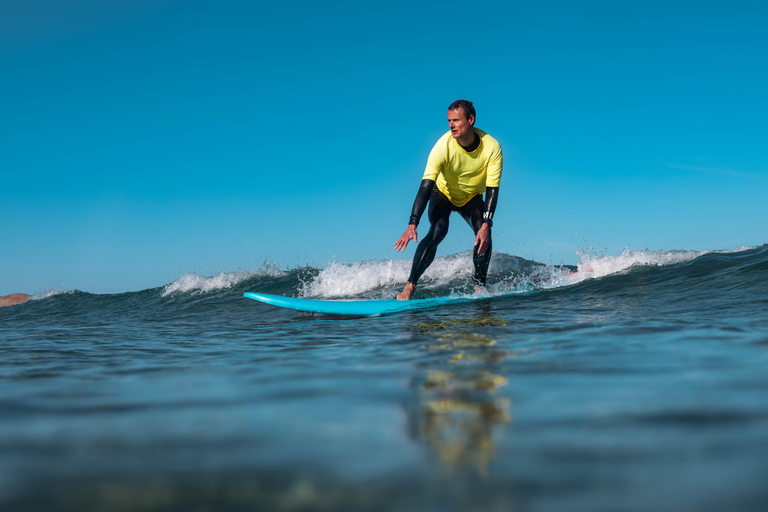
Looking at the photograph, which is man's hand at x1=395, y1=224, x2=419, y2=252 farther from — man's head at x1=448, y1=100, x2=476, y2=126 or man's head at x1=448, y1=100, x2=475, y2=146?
man's head at x1=448, y1=100, x2=476, y2=126

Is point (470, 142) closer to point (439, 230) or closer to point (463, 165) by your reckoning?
point (463, 165)

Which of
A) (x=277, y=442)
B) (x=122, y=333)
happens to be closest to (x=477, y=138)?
(x=122, y=333)

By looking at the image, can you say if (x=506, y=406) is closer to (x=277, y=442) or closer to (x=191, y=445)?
(x=277, y=442)

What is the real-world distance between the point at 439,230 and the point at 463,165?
0.83 metres

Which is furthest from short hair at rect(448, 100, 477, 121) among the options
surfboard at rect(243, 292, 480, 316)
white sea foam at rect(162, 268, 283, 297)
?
white sea foam at rect(162, 268, 283, 297)

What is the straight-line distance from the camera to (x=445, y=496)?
34.2 inches

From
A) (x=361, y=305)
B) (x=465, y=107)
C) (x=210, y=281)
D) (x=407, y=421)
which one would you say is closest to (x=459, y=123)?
(x=465, y=107)

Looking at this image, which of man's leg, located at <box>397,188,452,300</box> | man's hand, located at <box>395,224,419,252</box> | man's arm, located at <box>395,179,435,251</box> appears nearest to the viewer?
man's hand, located at <box>395,224,419,252</box>

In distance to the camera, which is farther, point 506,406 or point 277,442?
point 506,406

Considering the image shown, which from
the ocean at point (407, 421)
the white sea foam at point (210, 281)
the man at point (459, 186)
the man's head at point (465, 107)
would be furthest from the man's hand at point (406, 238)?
the white sea foam at point (210, 281)

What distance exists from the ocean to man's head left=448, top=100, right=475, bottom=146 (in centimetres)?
260

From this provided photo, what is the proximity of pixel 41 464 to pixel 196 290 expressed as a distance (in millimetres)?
11278

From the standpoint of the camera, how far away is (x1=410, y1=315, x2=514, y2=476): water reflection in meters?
1.08

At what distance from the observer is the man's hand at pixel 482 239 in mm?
5707
